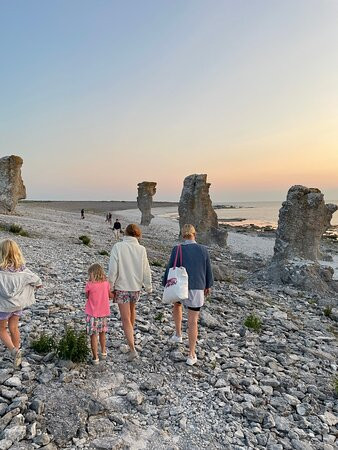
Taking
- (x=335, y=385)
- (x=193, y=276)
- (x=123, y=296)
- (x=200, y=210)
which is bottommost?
(x=335, y=385)

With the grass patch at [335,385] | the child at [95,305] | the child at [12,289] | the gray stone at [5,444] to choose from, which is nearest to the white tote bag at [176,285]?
the child at [95,305]

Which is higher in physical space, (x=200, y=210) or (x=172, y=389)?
(x=200, y=210)

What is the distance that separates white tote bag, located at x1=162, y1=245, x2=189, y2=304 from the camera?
270 inches

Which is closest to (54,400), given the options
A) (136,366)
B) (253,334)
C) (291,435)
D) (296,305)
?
(136,366)

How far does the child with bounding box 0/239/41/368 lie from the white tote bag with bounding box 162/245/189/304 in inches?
93.5

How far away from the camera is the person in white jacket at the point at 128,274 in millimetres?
6785

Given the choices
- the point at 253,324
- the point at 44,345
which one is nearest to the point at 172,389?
the point at 44,345

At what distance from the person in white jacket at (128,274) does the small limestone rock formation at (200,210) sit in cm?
2546

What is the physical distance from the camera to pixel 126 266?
269 inches

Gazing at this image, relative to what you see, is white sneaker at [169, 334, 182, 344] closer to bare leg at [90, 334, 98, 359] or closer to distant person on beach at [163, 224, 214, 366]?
distant person on beach at [163, 224, 214, 366]

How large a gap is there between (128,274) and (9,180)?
30.5 metres

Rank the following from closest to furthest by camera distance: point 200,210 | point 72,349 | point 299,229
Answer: point 72,349, point 299,229, point 200,210

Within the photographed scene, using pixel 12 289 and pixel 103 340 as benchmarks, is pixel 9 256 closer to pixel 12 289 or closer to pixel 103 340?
pixel 12 289

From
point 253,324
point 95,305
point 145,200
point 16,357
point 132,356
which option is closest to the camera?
point 16,357
